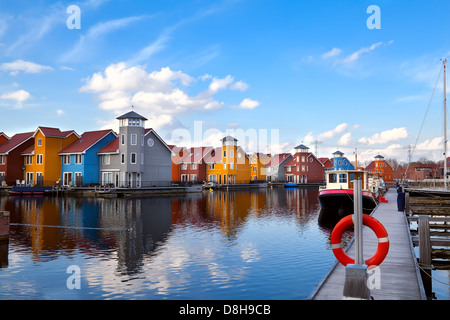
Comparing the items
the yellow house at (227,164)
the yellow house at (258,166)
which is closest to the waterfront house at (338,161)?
the yellow house at (258,166)

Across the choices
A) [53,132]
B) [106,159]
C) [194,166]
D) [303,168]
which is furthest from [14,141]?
[303,168]

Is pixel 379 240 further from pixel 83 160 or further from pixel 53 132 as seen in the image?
pixel 53 132

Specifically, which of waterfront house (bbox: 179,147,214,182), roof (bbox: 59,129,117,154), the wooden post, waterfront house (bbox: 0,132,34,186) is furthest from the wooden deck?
Result: waterfront house (bbox: 179,147,214,182)

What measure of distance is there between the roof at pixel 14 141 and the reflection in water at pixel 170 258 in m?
47.9

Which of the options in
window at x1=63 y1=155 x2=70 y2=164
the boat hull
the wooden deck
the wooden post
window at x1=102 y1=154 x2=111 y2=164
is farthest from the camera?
window at x1=63 y1=155 x2=70 y2=164

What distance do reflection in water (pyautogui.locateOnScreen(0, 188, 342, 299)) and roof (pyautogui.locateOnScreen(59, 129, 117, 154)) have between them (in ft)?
127

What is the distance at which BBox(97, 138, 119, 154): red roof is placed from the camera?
6638cm

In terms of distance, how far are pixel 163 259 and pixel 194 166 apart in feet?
262

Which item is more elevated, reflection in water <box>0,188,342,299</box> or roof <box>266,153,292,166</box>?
roof <box>266,153,292,166</box>

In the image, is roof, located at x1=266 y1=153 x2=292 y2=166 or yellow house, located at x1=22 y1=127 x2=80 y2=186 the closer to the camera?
yellow house, located at x1=22 y1=127 x2=80 y2=186

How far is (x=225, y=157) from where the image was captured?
95.8 metres

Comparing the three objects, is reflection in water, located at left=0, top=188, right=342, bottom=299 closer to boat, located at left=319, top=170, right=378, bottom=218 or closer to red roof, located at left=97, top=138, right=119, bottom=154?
boat, located at left=319, top=170, right=378, bottom=218
